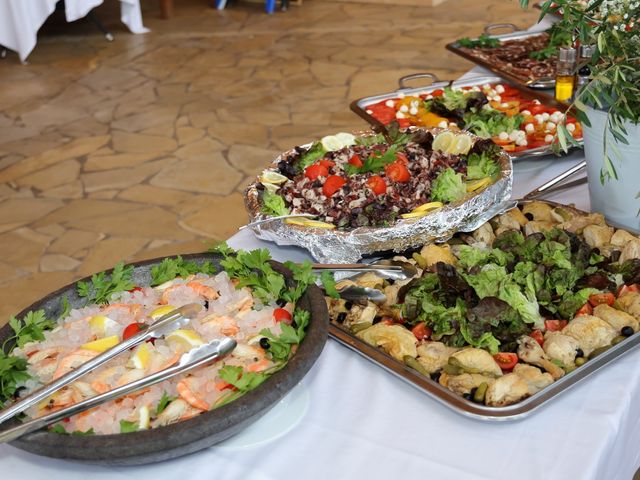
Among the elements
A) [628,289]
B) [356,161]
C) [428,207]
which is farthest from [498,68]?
[628,289]

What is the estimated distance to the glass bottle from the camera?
185 centimetres

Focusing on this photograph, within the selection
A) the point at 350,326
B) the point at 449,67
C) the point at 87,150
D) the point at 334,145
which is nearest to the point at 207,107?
the point at 87,150

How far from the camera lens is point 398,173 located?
1.36 meters

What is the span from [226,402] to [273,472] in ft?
0.30

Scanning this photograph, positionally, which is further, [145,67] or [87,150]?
[145,67]

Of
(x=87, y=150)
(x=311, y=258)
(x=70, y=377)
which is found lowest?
(x=87, y=150)

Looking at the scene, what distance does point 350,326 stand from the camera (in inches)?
41.0

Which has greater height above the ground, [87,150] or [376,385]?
[376,385]

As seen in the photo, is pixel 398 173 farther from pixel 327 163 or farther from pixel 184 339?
pixel 184 339

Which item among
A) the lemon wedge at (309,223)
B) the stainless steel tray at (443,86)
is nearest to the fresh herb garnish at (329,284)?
the lemon wedge at (309,223)

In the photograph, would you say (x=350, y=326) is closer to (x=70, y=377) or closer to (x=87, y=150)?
(x=70, y=377)

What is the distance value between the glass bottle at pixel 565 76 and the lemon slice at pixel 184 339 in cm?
125

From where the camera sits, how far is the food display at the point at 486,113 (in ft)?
5.70

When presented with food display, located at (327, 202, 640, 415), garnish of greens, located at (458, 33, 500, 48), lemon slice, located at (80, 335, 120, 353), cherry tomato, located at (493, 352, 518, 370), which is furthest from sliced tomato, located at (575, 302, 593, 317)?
garnish of greens, located at (458, 33, 500, 48)
